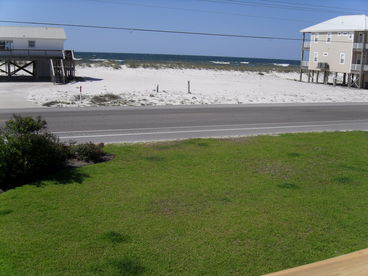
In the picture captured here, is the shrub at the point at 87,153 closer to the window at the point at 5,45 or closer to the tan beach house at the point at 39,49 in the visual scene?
the tan beach house at the point at 39,49

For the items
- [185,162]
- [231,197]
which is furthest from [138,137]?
[231,197]

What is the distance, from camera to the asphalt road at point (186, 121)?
1791 centimetres

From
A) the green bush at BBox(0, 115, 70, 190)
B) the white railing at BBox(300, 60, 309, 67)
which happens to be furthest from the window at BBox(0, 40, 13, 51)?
the white railing at BBox(300, 60, 309, 67)

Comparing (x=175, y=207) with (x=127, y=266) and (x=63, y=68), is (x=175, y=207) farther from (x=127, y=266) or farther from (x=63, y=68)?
(x=63, y=68)

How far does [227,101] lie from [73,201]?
25.3 metres

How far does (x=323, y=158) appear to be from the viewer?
13516 mm

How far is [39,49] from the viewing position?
152ft

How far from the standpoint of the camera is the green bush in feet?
33.9

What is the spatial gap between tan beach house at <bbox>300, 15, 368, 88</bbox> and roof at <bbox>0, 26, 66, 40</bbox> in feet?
104

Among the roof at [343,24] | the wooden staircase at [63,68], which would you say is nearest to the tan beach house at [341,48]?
the roof at [343,24]

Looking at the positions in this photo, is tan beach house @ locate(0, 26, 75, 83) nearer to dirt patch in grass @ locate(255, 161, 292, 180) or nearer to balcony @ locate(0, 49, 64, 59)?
balcony @ locate(0, 49, 64, 59)

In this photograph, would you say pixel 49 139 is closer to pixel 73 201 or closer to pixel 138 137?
pixel 73 201

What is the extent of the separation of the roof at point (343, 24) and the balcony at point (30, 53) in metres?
32.3

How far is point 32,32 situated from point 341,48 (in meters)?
35.1
